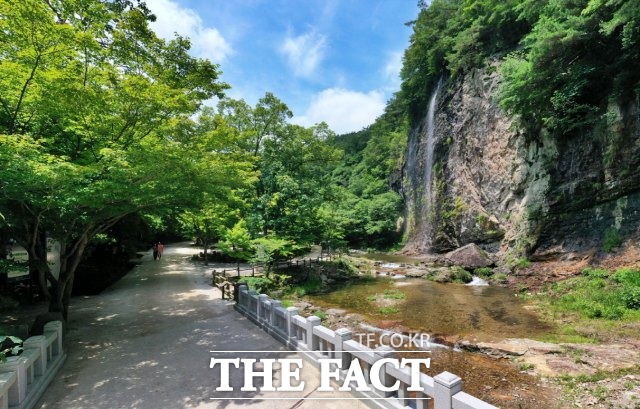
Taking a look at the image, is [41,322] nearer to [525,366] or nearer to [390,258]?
[525,366]

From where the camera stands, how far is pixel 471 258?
2086 centimetres

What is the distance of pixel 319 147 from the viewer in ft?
84.1

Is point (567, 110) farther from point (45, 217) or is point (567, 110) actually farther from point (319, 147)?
point (45, 217)

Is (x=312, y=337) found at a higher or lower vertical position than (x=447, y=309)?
higher

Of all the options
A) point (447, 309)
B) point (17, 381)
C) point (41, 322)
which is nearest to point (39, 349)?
point (17, 381)

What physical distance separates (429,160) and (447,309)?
21.9 meters

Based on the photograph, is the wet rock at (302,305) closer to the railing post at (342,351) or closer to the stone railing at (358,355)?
the stone railing at (358,355)

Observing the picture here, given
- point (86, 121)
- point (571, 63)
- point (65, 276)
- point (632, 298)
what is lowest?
point (632, 298)

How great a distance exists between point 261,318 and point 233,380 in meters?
3.03

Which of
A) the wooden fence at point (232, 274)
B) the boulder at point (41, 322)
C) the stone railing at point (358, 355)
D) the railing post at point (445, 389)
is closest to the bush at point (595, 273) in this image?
the stone railing at point (358, 355)

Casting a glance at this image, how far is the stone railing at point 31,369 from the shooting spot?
470cm

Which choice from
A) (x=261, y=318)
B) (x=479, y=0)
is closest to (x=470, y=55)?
(x=479, y=0)

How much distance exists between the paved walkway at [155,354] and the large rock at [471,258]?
50.1 ft

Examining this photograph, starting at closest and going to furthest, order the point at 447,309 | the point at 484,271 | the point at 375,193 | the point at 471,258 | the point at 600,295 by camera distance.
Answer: the point at 600,295 → the point at 447,309 → the point at 484,271 → the point at 471,258 → the point at 375,193
